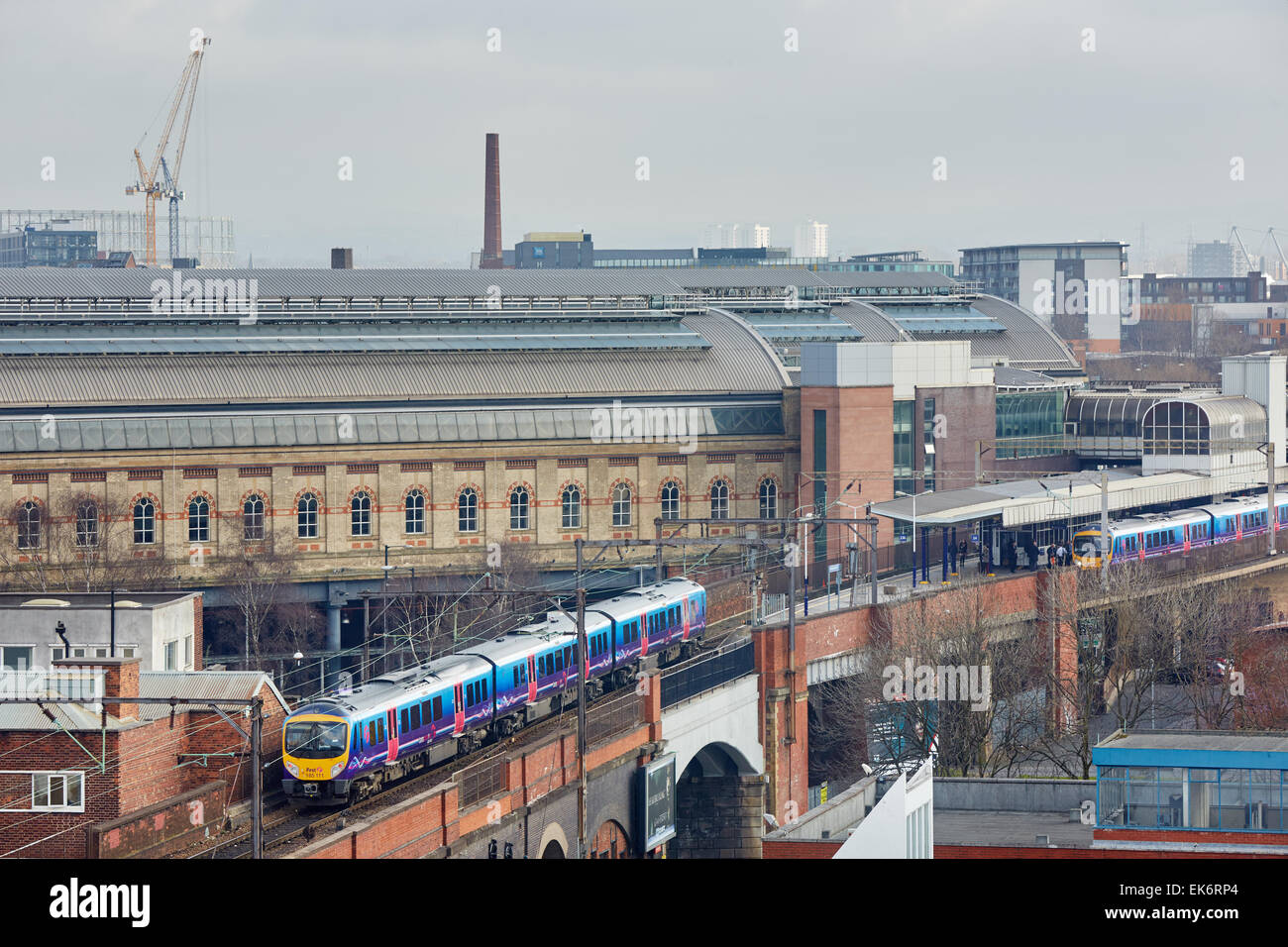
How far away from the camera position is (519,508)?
246ft

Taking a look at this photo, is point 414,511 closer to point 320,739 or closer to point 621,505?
point 621,505

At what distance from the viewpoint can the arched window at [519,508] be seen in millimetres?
74812

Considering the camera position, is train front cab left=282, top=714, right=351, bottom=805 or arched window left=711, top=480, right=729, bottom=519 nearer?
train front cab left=282, top=714, right=351, bottom=805

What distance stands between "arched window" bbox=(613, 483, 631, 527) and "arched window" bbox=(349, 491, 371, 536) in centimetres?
1102

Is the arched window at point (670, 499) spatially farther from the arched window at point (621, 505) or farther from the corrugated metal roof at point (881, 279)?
the corrugated metal roof at point (881, 279)

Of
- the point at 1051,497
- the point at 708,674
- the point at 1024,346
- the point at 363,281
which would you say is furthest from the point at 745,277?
the point at 708,674

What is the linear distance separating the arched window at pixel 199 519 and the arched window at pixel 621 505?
56.9 feet

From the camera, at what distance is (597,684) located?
48.6 meters

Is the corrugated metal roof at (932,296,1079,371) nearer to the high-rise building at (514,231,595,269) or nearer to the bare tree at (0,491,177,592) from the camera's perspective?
the bare tree at (0,491,177,592)

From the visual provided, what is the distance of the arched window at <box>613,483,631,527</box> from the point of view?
77.1 m

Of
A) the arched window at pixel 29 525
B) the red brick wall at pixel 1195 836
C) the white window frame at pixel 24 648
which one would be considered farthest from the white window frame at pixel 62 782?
the arched window at pixel 29 525

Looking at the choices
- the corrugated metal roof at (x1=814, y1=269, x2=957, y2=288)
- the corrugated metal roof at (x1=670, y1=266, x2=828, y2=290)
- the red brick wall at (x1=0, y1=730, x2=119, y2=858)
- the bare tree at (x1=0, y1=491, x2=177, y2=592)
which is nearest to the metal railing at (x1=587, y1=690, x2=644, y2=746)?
the red brick wall at (x1=0, y1=730, x2=119, y2=858)

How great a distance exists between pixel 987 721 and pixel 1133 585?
1366 centimetres
